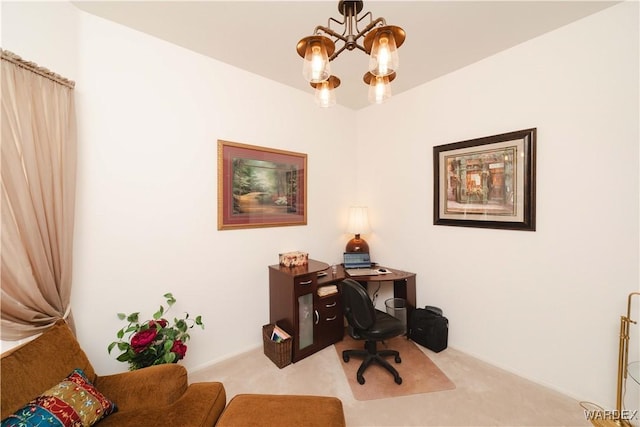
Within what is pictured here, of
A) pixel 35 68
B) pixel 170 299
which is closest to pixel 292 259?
pixel 170 299

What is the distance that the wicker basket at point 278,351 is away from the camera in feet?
7.35

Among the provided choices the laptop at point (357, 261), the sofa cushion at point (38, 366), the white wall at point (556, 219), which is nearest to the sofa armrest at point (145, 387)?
the sofa cushion at point (38, 366)

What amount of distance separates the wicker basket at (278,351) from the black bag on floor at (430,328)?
1.34 m

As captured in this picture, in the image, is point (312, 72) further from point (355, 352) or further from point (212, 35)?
point (355, 352)

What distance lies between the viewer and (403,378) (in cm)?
211

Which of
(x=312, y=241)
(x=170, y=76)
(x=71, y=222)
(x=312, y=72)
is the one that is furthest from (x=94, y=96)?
(x=312, y=241)

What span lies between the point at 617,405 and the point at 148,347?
122 inches

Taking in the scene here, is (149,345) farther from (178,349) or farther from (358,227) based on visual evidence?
(358,227)

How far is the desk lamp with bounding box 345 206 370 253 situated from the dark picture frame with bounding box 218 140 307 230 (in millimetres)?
662

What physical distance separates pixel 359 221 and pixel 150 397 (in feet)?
8.16

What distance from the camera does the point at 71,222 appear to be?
1607 millimetres

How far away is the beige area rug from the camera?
6.44ft

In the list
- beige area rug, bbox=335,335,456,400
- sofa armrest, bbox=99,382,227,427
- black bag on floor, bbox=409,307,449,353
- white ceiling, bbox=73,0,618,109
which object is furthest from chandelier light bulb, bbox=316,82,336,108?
black bag on floor, bbox=409,307,449,353

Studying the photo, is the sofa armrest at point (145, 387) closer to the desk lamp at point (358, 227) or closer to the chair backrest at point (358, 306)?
the chair backrest at point (358, 306)
